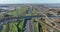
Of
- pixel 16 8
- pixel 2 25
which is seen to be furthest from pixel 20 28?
pixel 16 8

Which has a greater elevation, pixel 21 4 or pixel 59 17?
pixel 21 4

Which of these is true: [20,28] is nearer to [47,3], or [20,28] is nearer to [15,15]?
[15,15]

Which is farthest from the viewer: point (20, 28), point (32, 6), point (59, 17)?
point (32, 6)

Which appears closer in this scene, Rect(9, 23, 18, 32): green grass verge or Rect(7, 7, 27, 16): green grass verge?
Rect(9, 23, 18, 32): green grass verge

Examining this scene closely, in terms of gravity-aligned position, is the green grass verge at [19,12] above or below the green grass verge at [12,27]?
above

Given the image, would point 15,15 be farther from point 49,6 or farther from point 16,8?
point 49,6

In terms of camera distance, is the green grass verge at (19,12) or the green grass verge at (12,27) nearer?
the green grass verge at (12,27)

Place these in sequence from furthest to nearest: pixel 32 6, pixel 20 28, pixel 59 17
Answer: pixel 32 6 → pixel 59 17 → pixel 20 28

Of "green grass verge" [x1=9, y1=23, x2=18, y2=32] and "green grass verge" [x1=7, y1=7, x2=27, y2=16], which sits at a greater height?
"green grass verge" [x1=7, y1=7, x2=27, y2=16]

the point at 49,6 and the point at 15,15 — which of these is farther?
the point at 49,6

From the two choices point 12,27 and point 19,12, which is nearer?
point 12,27

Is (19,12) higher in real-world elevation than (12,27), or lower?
higher
